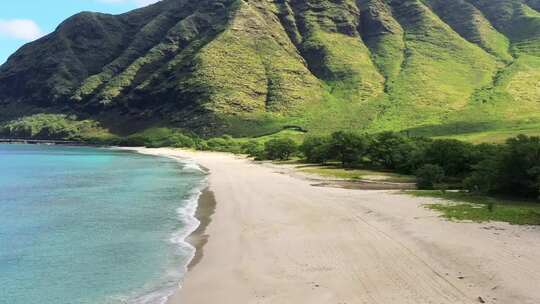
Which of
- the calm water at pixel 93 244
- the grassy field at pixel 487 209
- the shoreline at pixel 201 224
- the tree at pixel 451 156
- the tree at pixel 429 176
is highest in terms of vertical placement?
the tree at pixel 451 156

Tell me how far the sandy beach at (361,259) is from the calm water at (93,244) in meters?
2.31

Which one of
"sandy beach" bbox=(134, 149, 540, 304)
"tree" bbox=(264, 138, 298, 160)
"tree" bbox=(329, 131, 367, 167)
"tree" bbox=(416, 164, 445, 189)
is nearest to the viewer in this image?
"sandy beach" bbox=(134, 149, 540, 304)

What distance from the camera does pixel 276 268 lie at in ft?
79.5

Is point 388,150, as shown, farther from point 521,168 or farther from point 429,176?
point 521,168

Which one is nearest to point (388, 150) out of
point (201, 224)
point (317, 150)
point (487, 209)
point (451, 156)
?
point (451, 156)

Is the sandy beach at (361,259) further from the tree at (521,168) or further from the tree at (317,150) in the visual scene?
the tree at (317,150)

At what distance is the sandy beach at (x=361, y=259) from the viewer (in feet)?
64.6

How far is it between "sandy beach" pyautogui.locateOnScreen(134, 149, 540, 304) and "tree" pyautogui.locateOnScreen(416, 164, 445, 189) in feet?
63.3

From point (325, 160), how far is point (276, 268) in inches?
→ 3299

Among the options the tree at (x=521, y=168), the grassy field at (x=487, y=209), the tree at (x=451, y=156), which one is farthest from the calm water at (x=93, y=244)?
the tree at (x=451, y=156)

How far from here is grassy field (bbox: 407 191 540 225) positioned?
34344 mm

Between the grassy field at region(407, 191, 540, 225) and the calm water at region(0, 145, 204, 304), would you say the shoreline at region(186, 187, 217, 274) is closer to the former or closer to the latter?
the calm water at region(0, 145, 204, 304)

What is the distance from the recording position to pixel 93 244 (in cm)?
3194

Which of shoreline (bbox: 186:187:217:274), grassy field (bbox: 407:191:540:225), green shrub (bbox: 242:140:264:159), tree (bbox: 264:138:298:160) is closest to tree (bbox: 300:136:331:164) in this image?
tree (bbox: 264:138:298:160)
